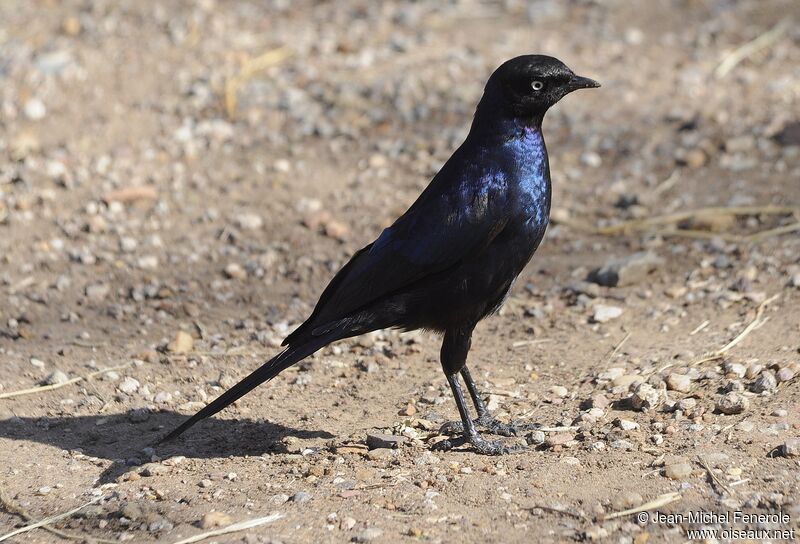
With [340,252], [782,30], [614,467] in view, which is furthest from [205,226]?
[782,30]

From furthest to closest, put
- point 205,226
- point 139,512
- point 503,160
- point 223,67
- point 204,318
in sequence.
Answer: point 223,67 < point 205,226 < point 204,318 < point 503,160 < point 139,512

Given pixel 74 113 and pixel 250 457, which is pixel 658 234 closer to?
pixel 250 457

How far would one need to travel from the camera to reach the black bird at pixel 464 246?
14.1 ft

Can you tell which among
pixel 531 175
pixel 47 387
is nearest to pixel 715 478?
pixel 531 175

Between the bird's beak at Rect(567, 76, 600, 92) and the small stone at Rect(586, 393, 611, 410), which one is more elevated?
the bird's beak at Rect(567, 76, 600, 92)

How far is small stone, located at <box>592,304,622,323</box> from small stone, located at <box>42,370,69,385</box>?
2.57 m

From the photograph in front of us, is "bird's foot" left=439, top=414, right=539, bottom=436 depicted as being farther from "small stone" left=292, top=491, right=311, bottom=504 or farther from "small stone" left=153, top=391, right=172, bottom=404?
"small stone" left=153, top=391, right=172, bottom=404

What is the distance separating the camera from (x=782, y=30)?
27.8 feet

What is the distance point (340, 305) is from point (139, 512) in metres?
1.11

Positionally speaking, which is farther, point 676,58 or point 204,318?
point 676,58

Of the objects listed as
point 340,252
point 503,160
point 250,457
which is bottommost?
point 250,457

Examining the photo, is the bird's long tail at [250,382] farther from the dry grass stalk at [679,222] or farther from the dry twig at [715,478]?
the dry grass stalk at [679,222]

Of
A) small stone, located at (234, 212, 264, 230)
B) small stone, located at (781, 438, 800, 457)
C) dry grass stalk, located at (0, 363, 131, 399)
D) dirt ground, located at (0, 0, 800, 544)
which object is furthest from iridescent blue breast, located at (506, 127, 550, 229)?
small stone, located at (234, 212, 264, 230)

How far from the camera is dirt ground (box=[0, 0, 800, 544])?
398 cm
